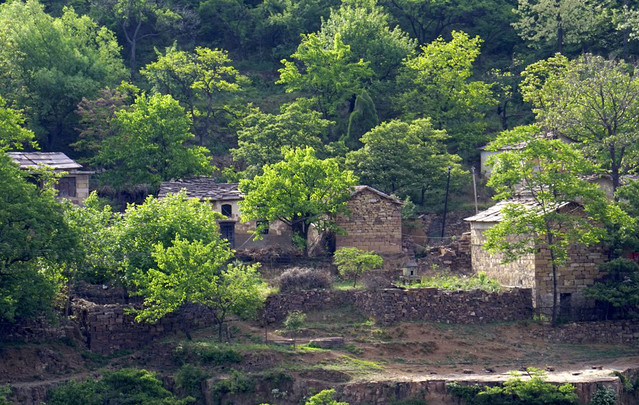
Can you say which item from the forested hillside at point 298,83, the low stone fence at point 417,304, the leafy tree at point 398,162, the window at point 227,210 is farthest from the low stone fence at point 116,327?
the leafy tree at point 398,162

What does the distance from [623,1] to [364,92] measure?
2128 centimetres

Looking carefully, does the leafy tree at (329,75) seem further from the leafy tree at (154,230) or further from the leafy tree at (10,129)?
the leafy tree at (154,230)

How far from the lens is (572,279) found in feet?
154

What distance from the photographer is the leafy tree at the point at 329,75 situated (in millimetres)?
66438

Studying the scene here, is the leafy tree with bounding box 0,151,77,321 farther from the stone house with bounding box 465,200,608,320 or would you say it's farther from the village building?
the stone house with bounding box 465,200,608,320

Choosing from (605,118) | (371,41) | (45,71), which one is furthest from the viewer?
(371,41)

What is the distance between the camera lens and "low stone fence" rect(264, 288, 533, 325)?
4534 cm

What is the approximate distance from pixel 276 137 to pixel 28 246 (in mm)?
20240

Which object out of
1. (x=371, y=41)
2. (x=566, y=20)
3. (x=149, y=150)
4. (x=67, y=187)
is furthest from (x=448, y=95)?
(x=67, y=187)

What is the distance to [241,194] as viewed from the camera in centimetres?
5331

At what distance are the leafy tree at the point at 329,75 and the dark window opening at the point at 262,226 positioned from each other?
1525cm

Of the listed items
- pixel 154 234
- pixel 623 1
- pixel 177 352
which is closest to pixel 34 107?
pixel 154 234

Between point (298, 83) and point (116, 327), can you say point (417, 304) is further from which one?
point (298, 83)

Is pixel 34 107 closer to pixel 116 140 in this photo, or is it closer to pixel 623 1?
pixel 116 140
